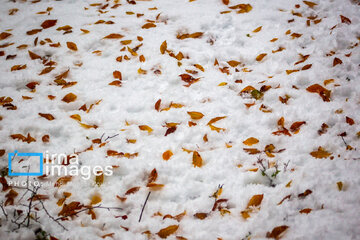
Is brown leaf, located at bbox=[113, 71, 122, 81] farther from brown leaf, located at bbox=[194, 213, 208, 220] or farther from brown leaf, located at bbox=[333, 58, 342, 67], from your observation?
brown leaf, located at bbox=[333, 58, 342, 67]

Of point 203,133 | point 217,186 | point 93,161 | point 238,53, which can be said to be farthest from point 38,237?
point 238,53

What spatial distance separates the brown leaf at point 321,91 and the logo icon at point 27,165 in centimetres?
221

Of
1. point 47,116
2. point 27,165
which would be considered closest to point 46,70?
point 47,116

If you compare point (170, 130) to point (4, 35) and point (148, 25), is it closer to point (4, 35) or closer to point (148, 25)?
point (148, 25)

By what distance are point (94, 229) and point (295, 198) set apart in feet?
3.86

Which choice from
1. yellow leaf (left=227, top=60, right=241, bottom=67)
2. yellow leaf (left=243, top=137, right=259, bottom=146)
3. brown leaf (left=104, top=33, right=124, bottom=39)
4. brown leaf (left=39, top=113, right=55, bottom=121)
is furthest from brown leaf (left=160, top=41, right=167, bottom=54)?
yellow leaf (left=243, top=137, right=259, bottom=146)

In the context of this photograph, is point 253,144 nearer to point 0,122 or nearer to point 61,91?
point 61,91

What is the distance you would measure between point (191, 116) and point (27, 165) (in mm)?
1275

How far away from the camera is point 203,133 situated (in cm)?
199

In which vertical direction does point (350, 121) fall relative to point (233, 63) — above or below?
below

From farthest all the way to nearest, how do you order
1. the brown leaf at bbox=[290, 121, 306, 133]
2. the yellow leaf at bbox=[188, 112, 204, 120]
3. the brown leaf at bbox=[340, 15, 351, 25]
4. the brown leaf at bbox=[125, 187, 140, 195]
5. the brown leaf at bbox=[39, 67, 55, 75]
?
1. the brown leaf at bbox=[340, 15, 351, 25]
2. the brown leaf at bbox=[39, 67, 55, 75]
3. the yellow leaf at bbox=[188, 112, 204, 120]
4. the brown leaf at bbox=[290, 121, 306, 133]
5. the brown leaf at bbox=[125, 187, 140, 195]

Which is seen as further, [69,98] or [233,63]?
[233,63]

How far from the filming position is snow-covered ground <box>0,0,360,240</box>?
1.47 metres

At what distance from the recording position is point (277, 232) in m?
1.31
